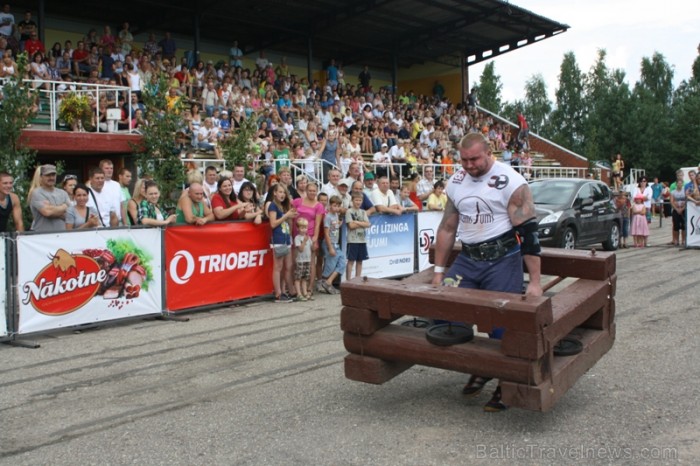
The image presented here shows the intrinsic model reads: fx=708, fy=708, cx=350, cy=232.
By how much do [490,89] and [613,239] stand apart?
2219 inches

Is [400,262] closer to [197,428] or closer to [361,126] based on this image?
[197,428]

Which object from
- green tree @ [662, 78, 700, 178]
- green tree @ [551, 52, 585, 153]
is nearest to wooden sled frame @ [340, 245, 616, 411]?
green tree @ [662, 78, 700, 178]

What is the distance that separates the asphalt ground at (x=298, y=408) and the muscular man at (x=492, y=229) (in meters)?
0.56

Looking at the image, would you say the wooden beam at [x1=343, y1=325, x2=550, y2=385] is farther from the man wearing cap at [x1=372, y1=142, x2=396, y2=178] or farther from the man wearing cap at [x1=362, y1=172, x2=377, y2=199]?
the man wearing cap at [x1=372, y1=142, x2=396, y2=178]

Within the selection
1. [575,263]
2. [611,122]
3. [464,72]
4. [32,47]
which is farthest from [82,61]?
[611,122]

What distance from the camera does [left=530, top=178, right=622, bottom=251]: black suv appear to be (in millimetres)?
15258

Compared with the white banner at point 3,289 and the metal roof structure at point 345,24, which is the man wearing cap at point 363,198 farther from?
the metal roof structure at point 345,24

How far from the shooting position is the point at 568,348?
17.1 feet

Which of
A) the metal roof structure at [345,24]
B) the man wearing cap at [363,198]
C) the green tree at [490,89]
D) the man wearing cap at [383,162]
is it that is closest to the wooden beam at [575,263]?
the man wearing cap at [363,198]

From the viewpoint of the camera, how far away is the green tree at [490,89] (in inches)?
2788

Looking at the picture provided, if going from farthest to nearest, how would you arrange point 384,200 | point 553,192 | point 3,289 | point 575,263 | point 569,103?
point 569,103
point 553,192
point 384,200
point 3,289
point 575,263

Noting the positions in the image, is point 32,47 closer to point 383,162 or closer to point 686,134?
point 383,162

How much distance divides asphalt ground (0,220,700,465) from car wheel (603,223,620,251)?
9734mm

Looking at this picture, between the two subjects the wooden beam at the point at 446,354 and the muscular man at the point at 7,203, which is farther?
the muscular man at the point at 7,203
